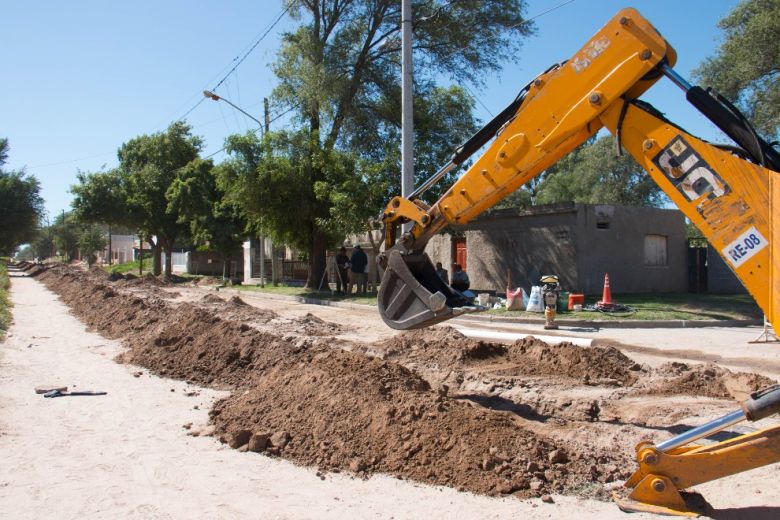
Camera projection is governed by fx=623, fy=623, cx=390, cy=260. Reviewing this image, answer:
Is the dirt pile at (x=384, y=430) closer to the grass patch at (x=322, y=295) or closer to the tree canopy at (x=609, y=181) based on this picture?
the grass patch at (x=322, y=295)

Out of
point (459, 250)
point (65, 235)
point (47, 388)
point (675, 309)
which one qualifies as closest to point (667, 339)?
point (675, 309)

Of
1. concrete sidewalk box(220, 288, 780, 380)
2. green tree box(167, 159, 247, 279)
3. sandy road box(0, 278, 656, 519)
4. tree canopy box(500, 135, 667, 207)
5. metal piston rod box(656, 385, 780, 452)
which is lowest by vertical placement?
sandy road box(0, 278, 656, 519)

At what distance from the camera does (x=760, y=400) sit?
373 cm

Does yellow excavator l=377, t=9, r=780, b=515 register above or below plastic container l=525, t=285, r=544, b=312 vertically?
above

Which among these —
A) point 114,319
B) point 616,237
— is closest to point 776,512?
point 114,319

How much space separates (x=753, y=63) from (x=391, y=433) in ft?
61.7

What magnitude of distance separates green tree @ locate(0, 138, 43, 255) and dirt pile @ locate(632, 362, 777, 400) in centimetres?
5501

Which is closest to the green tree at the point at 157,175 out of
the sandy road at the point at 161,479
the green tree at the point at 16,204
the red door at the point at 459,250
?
the green tree at the point at 16,204

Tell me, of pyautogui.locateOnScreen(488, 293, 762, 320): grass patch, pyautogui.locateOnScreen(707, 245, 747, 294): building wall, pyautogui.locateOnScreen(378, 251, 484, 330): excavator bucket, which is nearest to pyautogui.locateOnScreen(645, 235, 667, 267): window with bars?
pyautogui.locateOnScreen(707, 245, 747, 294): building wall

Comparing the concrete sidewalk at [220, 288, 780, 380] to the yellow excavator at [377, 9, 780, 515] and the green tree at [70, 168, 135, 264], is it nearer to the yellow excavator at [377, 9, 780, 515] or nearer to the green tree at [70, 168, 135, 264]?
the yellow excavator at [377, 9, 780, 515]

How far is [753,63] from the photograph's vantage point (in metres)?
18.8

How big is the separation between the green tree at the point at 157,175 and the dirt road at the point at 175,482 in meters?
33.7

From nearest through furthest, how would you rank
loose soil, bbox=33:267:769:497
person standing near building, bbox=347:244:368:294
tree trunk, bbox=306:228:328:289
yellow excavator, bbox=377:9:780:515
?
yellow excavator, bbox=377:9:780:515 → loose soil, bbox=33:267:769:497 → person standing near building, bbox=347:244:368:294 → tree trunk, bbox=306:228:328:289

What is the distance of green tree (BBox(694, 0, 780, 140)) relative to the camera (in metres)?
18.3
